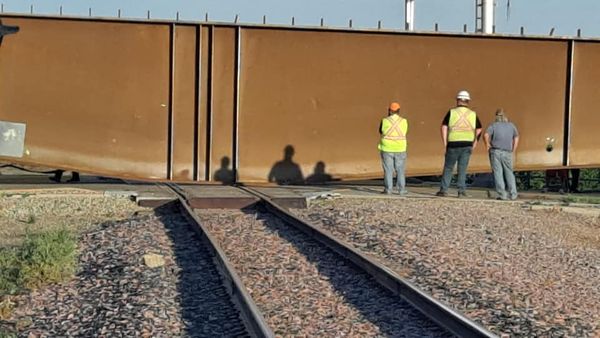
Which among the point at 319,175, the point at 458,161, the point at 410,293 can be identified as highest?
the point at 458,161

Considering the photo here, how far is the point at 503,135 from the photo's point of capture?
49.1 feet

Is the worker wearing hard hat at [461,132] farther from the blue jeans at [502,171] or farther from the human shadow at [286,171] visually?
the human shadow at [286,171]

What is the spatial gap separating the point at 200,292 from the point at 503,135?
9.19 m

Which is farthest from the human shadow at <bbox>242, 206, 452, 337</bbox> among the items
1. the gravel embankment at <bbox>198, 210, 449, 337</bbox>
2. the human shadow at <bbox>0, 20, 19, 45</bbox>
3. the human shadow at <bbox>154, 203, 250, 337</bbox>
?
the human shadow at <bbox>0, 20, 19, 45</bbox>

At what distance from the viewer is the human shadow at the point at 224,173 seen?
54.7 feet

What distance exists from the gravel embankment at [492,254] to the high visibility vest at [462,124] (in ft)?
4.39

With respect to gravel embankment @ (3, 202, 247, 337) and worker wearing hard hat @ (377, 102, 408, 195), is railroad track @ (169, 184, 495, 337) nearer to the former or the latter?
gravel embankment @ (3, 202, 247, 337)

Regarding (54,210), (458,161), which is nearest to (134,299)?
(54,210)

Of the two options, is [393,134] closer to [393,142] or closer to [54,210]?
[393,142]

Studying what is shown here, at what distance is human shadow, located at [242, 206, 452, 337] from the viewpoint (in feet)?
19.7

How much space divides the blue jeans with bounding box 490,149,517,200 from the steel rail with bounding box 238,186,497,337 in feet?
19.5

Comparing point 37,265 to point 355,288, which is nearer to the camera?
point 355,288

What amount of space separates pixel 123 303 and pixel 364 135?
1085 centimetres

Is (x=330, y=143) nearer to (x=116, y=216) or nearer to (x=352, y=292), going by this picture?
(x=116, y=216)
